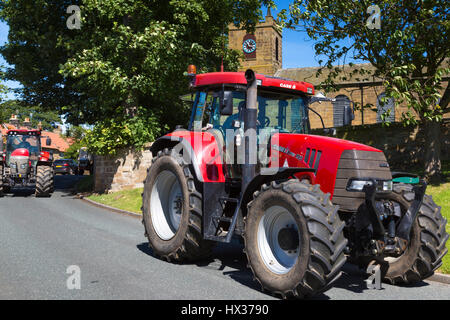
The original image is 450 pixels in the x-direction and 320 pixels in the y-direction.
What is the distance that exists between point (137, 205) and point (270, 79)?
963 cm

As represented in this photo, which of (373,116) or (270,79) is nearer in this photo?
(270,79)

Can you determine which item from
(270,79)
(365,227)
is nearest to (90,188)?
(270,79)

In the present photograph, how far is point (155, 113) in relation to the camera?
18.7 meters

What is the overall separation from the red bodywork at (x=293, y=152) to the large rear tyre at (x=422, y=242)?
718mm

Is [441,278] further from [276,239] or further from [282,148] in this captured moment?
[282,148]

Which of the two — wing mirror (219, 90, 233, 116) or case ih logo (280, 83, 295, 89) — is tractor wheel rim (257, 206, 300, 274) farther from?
case ih logo (280, 83, 295, 89)

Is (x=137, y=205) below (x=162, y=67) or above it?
below

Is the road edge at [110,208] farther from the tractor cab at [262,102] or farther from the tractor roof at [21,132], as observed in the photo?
the tractor cab at [262,102]

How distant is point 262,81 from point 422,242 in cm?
286

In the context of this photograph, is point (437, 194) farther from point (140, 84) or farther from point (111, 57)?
point (111, 57)
